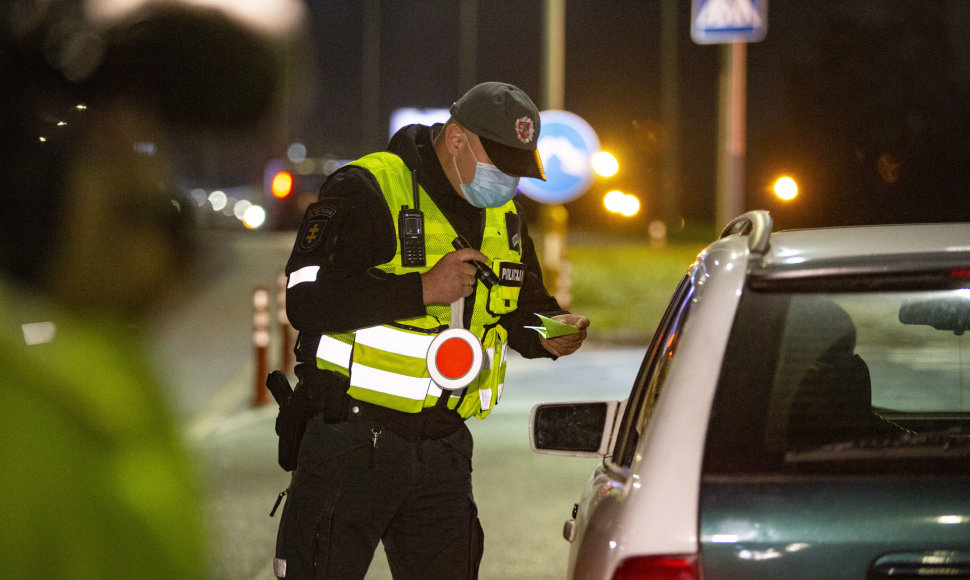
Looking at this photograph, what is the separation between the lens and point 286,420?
3.28m

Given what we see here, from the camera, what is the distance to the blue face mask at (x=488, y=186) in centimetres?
339

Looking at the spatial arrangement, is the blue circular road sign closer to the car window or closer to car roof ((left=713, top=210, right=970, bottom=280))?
the car window

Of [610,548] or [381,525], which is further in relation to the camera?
[381,525]

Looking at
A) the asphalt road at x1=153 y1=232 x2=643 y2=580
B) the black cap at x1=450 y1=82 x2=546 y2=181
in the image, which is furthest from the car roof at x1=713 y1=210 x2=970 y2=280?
the asphalt road at x1=153 y1=232 x2=643 y2=580

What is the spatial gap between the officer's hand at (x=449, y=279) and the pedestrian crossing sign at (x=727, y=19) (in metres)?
7.69

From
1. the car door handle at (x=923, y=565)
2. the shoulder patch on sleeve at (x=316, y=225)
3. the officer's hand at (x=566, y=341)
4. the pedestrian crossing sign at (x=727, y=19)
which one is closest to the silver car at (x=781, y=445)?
the car door handle at (x=923, y=565)

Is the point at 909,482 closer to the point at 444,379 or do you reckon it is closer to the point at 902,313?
the point at 902,313

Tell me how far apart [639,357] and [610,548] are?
1161cm

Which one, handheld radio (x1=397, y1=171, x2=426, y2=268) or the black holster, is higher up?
handheld radio (x1=397, y1=171, x2=426, y2=268)

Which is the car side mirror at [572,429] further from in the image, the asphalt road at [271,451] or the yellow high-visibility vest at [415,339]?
the asphalt road at [271,451]

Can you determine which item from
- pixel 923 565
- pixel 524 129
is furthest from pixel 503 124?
pixel 923 565

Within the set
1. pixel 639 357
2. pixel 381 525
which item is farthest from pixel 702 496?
pixel 639 357

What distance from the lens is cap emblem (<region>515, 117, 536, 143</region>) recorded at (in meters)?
3.36

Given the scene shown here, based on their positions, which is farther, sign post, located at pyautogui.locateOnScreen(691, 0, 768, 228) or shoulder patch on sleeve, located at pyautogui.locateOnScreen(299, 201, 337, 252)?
sign post, located at pyautogui.locateOnScreen(691, 0, 768, 228)
